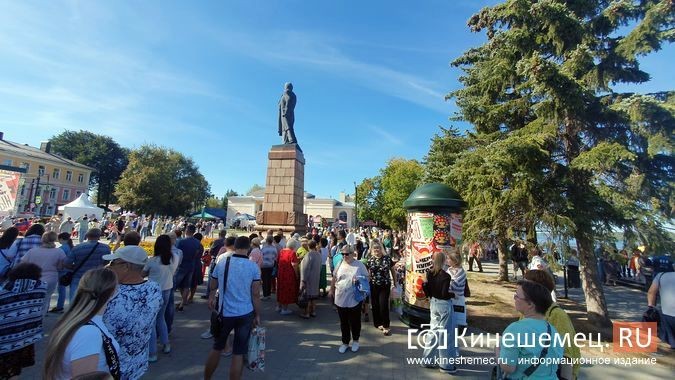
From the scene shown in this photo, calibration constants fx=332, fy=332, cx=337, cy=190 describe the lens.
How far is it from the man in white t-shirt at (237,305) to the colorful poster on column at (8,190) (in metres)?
19.7

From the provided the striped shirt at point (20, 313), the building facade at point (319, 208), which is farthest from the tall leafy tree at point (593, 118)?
the building facade at point (319, 208)

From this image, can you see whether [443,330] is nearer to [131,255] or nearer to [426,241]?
[426,241]

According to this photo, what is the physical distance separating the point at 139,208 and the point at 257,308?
50530 mm

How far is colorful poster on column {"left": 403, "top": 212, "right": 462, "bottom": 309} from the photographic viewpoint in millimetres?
6988

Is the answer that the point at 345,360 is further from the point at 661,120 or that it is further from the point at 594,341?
the point at 661,120

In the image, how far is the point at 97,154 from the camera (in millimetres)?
61094

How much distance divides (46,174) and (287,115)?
52.9 metres

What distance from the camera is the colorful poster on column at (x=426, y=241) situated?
699 cm

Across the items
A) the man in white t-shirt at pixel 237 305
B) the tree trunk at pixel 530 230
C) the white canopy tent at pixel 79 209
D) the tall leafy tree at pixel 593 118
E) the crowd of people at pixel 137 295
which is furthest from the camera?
the white canopy tent at pixel 79 209

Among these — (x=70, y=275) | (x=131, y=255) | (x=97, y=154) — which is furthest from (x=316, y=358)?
(x=97, y=154)

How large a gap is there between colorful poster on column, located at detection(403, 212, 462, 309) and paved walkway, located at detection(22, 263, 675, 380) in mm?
883

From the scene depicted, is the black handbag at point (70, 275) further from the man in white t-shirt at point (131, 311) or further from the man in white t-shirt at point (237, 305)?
the man in white t-shirt at point (131, 311)

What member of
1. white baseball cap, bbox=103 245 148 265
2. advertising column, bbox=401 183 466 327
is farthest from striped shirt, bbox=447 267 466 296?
white baseball cap, bbox=103 245 148 265

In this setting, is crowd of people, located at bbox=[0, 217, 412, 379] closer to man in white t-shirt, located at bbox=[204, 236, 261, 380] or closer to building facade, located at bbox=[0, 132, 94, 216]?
man in white t-shirt, located at bbox=[204, 236, 261, 380]
